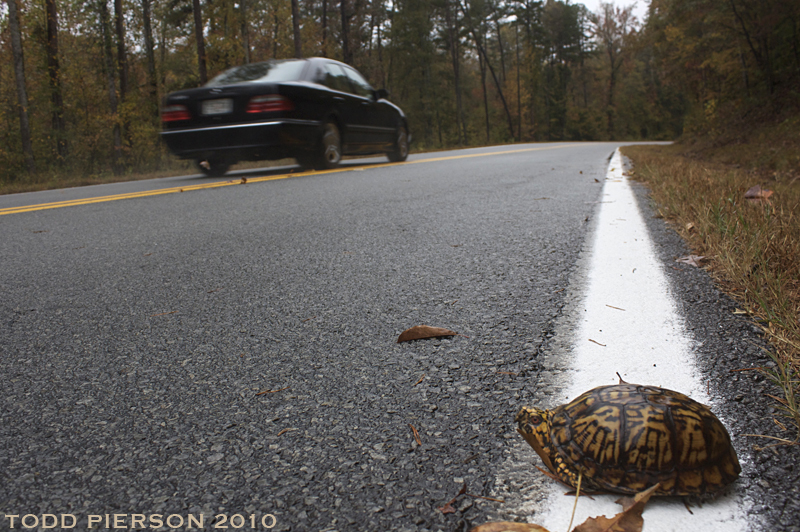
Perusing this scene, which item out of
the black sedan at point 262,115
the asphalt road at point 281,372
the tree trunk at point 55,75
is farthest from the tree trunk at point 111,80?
the asphalt road at point 281,372

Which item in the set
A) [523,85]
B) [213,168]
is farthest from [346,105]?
[523,85]

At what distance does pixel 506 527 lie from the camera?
0.96 metres

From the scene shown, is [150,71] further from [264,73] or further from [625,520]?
[625,520]

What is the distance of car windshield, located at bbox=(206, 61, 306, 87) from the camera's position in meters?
8.00

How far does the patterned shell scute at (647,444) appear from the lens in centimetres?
104

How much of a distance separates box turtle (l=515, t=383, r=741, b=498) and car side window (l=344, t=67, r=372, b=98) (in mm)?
9112

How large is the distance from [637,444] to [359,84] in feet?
31.1

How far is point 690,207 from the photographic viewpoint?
3.63m

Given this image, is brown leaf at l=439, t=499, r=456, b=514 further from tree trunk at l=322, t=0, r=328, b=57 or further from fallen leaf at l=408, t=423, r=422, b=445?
tree trunk at l=322, t=0, r=328, b=57

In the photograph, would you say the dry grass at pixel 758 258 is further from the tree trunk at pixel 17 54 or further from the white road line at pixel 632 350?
the tree trunk at pixel 17 54

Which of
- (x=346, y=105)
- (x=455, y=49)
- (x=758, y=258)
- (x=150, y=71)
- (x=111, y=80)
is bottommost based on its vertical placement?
(x=758, y=258)

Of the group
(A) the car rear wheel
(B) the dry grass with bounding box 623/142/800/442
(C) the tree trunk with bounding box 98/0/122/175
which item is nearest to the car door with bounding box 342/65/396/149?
(A) the car rear wheel

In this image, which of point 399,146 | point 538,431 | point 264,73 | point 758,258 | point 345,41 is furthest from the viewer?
point 345,41

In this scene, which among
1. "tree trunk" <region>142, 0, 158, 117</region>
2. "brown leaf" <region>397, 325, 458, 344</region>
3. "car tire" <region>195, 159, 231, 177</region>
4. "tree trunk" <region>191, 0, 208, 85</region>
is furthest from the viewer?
"tree trunk" <region>142, 0, 158, 117</region>
